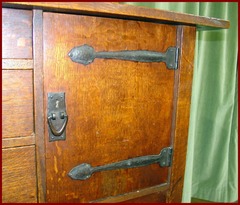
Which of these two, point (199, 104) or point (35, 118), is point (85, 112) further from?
point (199, 104)

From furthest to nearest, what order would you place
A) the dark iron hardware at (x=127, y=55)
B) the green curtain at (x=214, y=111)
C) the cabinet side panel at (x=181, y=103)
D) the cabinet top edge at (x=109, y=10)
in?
the green curtain at (x=214, y=111), the cabinet side panel at (x=181, y=103), the dark iron hardware at (x=127, y=55), the cabinet top edge at (x=109, y=10)

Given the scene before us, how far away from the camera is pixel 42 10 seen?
640 millimetres

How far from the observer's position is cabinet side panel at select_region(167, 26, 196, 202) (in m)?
0.83

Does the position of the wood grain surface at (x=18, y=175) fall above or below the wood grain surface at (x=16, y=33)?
below

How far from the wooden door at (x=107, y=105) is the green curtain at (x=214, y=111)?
55 cm

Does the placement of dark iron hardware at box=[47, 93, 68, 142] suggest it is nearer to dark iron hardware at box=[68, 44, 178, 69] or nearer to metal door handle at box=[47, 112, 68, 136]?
metal door handle at box=[47, 112, 68, 136]

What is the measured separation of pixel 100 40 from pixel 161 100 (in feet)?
0.91

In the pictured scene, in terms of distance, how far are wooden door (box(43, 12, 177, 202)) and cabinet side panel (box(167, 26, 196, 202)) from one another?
0.9 inches

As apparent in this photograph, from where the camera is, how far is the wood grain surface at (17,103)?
2.13ft

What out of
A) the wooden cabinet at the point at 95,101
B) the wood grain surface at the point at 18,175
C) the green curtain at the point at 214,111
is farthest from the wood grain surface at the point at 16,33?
the green curtain at the point at 214,111

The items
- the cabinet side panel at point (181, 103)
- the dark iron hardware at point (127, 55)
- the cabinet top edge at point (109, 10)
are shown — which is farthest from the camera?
the cabinet side panel at point (181, 103)

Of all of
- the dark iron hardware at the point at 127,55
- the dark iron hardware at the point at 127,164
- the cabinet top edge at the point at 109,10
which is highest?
the cabinet top edge at the point at 109,10

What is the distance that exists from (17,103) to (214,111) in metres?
1.14

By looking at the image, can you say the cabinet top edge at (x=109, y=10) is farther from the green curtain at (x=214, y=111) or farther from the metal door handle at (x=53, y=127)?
the green curtain at (x=214, y=111)
